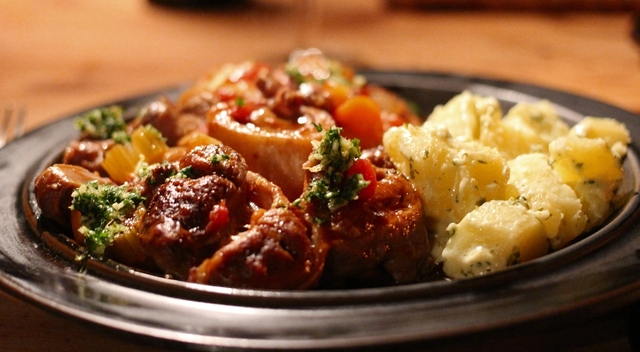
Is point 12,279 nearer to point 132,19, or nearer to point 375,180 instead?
point 375,180

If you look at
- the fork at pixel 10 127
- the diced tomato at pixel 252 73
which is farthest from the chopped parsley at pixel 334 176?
the fork at pixel 10 127

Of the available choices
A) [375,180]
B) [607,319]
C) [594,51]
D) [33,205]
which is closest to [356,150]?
[375,180]

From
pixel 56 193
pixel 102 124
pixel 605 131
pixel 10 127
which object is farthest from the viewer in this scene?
pixel 10 127

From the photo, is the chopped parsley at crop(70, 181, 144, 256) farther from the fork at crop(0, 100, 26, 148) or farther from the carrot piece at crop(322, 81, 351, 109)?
the fork at crop(0, 100, 26, 148)

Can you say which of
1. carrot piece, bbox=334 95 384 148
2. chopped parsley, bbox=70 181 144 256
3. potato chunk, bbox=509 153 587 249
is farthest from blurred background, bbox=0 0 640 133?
chopped parsley, bbox=70 181 144 256

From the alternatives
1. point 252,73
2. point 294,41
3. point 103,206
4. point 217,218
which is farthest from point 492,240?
point 294,41

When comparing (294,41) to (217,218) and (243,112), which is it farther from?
(217,218)
